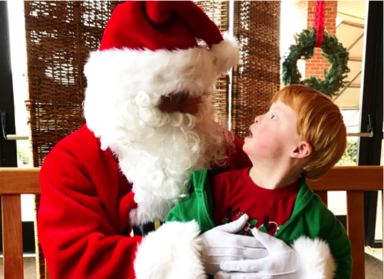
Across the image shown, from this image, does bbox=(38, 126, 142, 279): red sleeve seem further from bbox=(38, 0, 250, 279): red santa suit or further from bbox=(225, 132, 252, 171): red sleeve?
bbox=(225, 132, 252, 171): red sleeve

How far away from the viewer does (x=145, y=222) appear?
0.91m

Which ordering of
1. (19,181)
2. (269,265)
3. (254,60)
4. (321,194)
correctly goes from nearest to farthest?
1. (269,265)
2. (19,181)
3. (321,194)
4. (254,60)

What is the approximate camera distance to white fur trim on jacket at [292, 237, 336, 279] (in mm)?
720

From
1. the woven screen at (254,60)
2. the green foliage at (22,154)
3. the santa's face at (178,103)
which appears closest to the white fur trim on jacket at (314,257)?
the santa's face at (178,103)

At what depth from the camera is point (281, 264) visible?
2.36 feet

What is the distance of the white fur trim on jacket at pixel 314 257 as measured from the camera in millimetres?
720

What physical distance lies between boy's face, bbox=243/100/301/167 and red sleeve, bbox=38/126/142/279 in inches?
16.9

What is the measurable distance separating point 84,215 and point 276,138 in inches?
22.8

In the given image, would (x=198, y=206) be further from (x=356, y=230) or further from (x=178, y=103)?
(x=356, y=230)

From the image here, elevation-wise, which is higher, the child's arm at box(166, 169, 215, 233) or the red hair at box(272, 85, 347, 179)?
the red hair at box(272, 85, 347, 179)

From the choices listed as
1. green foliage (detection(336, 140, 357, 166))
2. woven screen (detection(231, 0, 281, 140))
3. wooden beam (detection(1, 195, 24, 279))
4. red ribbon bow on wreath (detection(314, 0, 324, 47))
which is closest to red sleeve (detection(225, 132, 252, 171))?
woven screen (detection(231, 0, 281, 140))

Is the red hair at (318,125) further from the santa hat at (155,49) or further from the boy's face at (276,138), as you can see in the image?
the santa hat at (155,49)

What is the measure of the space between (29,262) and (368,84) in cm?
290

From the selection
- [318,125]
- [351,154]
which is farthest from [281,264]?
[351,154]
